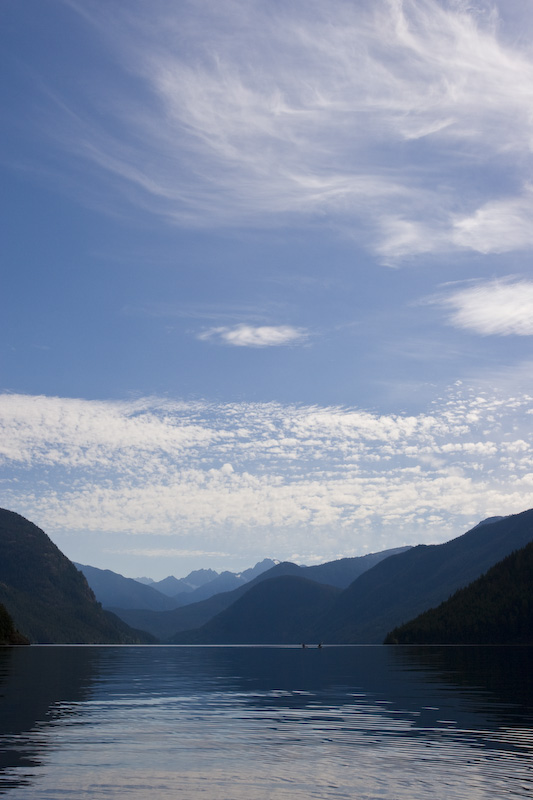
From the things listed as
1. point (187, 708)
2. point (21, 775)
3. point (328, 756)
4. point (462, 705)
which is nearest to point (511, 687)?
point (462, 705)

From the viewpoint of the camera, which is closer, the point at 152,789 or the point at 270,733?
the point at 152,789

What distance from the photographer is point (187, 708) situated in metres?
74.9

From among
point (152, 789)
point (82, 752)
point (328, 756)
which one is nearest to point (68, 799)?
point (152, 789)

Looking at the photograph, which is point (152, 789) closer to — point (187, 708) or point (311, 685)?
point (187, 708)

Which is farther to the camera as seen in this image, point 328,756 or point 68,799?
point 328,756

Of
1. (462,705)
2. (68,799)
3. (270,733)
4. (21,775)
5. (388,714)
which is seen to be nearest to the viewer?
(68,799)

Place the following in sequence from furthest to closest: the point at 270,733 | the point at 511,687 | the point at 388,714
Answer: the point at 511,687 < the point at 388,714 < the point at 270,733

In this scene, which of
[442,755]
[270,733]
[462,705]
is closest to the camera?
[442,755]

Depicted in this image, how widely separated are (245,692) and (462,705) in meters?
34.1

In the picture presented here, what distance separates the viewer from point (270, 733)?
2160 inches

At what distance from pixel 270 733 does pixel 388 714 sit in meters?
15.9

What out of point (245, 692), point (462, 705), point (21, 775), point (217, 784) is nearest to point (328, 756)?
point (217, 784)

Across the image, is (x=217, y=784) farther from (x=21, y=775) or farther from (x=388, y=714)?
(x=388, y=714)

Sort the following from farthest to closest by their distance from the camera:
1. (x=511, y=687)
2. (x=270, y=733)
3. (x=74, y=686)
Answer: (x=74, y=686), (x=511, y=687), (x=270, y=733)
